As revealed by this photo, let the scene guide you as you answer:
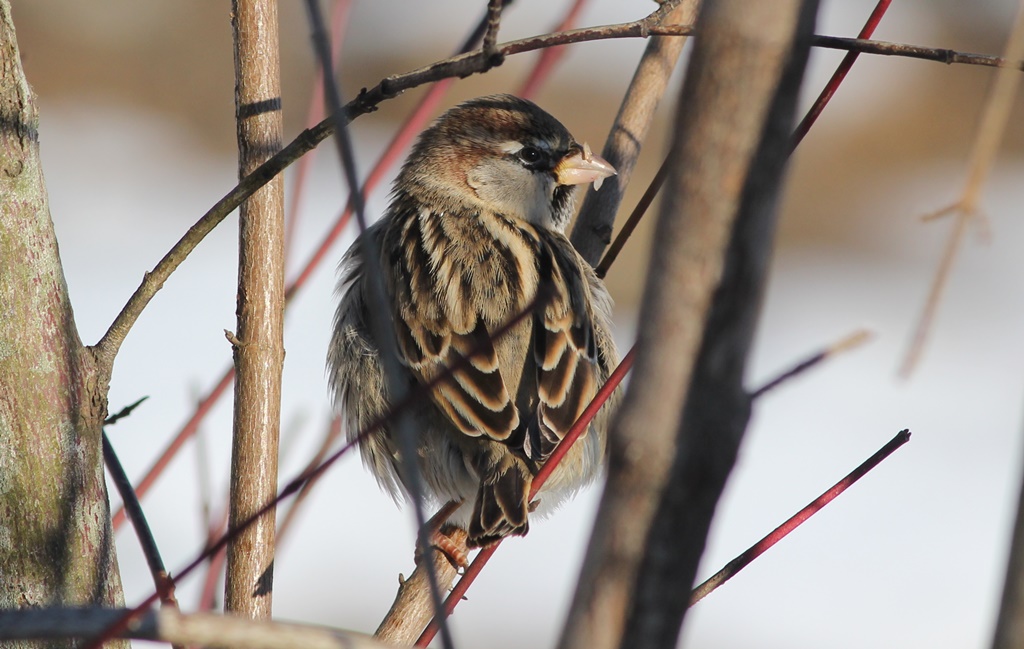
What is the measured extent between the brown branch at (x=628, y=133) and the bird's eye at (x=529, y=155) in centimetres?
50

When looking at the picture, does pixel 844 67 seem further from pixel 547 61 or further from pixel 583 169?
pixel 583 169

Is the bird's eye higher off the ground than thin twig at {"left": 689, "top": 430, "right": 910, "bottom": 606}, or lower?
higher

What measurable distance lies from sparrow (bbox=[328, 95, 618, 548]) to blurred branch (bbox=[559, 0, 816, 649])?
5.15 ft

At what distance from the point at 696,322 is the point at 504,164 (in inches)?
107

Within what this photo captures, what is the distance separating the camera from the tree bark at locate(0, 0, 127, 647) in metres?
1.57

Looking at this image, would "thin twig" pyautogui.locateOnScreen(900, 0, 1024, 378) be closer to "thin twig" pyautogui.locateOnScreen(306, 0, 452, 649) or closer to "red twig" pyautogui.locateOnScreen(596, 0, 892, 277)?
"red twig" pyautogui.locateOnScreen(596, 0, 892, 277)

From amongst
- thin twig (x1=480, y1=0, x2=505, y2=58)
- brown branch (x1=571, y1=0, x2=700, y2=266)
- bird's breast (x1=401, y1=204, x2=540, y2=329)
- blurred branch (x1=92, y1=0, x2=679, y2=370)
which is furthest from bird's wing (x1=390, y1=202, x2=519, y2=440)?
thin twig (x1=480, y1=0, x2=505, y2=58)

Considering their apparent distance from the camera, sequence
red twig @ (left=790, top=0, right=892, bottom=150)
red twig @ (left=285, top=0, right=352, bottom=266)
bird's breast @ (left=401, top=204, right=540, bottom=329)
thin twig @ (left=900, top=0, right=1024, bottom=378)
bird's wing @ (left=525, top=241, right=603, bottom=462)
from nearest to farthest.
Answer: thin twig @ (left=900, top=0, right=1024, bottom=378), red twig @ (left=790, top=0, right=892, bottom=150), red twig @ (left=285, top=0, right=352, bottom=266), bird's wing @ (left=525, top=241, right=603, bottom=462), bird's breast @ (left=401, top=204, right=540, bottom=329)

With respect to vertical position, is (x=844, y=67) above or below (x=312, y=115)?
below

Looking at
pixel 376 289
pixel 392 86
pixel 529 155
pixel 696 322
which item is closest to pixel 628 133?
pixel 529 155

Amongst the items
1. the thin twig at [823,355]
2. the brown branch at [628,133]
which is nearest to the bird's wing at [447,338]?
the brown branch at [628,133]

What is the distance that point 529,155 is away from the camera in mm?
3461

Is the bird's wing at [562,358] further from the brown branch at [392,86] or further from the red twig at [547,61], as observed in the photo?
the brown branch at [392,86]

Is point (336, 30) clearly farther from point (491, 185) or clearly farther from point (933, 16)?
point (933, 16)
